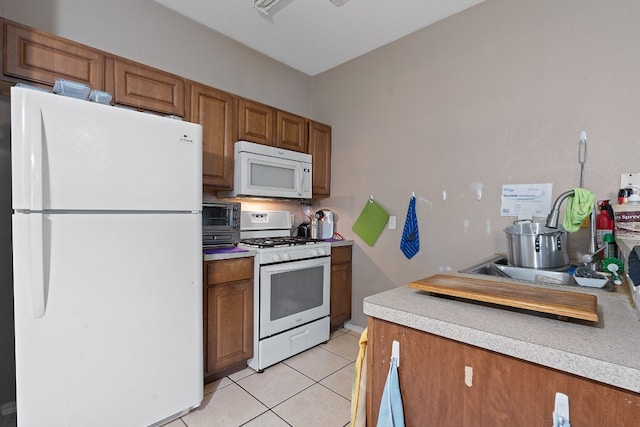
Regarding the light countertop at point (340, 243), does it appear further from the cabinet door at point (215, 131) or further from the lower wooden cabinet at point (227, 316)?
the cabinet door at point (215, 131)

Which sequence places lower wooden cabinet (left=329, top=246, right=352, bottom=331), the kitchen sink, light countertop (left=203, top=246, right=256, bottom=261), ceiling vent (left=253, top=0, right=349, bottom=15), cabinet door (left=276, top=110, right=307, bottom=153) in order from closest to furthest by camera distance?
the kitchen sink < light countertop (left=203, top=246, right=256, bottom=261) < ceiling vent (left=253, top=0, right=349, bottom=15) < cabinet door (left=276, top=110, right=307, bottom=153) < lower wooden cabinet (left=329, top=246, right=352, bottom=331)

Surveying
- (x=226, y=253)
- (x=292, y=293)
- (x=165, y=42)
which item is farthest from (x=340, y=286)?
(x=165, y=42)

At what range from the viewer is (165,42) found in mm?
2264

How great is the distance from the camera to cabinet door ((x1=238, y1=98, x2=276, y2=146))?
236cm

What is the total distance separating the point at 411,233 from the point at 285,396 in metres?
1.51

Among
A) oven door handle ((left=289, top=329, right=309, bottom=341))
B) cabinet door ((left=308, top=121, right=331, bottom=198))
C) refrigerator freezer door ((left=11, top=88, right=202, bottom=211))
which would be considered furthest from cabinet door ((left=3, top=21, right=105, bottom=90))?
oven door handle ((left=289, top=329, right=309, bottom=341))

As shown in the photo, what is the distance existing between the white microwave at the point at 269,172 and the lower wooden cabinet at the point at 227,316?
606 mm

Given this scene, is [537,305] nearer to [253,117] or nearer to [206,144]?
[206,144]

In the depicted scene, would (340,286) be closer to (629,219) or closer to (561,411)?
(629,219)

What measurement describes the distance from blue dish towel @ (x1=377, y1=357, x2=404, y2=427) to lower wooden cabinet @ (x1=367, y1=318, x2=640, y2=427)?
24 mm

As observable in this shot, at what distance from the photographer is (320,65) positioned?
306 cm

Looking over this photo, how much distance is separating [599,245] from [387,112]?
177cm

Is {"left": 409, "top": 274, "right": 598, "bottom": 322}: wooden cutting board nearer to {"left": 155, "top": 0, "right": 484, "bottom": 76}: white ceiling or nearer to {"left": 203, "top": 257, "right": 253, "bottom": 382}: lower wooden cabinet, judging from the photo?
{"left": 203, "top": 257, "right": 253, "bottom": 382}: lower wooden cabinet

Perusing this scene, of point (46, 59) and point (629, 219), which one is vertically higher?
point (46, 59)
